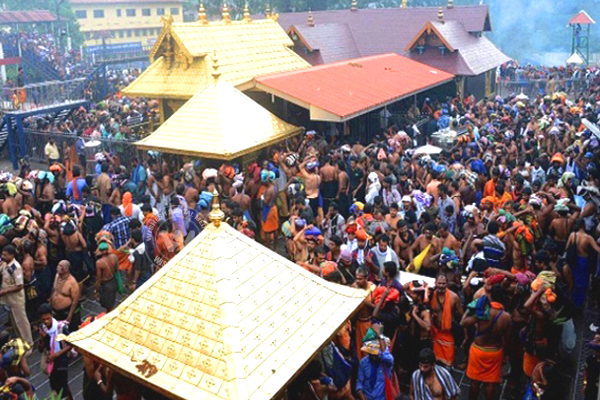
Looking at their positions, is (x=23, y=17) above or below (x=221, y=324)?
above

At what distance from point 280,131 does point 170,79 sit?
4517 millimetres

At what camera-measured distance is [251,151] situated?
39.7 feet

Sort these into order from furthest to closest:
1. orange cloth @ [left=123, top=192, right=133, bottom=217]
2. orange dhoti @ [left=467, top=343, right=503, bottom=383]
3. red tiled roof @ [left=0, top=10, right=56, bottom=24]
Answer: red tiled roof @ [left=0, top=10, right=56, bottom=24] < orange cloth @ [left=123, top=192, right=133, bottom=217] < orange dhoti @ [left=467, top=343, right=503, bottom=383]

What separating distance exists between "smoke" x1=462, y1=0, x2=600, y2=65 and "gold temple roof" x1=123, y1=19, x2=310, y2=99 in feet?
144

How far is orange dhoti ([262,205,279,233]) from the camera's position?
10.5 meters

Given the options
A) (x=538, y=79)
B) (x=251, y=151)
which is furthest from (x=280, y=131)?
(x=538, y=79)

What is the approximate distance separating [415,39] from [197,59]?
11763mm

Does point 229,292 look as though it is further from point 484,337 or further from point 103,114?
point 103,114

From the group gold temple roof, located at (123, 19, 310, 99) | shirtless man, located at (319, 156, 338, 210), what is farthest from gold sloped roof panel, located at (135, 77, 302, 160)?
gold temple roof, located at (123, 19, 310, 99)

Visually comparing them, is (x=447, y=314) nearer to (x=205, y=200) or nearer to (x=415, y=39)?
(x=205, y=200)

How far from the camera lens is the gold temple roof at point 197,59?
15.5 metres

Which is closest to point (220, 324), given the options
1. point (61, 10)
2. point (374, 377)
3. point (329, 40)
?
point (374, 377)

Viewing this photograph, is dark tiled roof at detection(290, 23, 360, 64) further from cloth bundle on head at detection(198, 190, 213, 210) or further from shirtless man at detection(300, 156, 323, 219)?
cloth bundle on head at detection(198, 190, 213, 210)

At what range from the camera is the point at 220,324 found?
3729 mm
